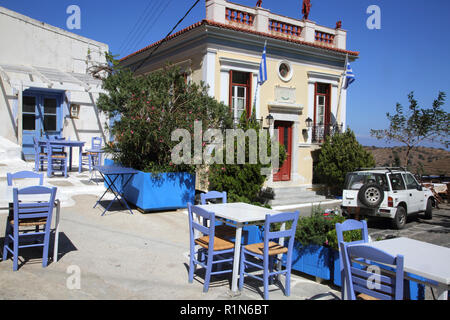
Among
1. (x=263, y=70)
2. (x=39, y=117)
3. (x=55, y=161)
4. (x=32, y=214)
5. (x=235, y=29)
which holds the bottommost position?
(x=32, y=214)

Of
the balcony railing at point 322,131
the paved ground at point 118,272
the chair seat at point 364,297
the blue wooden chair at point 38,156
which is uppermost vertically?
the balcony railing at point 322,131

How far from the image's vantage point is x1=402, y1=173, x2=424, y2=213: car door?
32.0 ft

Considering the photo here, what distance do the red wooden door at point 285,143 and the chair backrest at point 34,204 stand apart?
9.86 m

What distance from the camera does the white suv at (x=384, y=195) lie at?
9109 millimetres

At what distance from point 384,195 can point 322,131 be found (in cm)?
617

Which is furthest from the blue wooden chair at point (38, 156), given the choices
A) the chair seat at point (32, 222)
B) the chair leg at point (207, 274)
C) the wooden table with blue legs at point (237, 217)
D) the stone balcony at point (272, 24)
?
the chair leg at point (207, 274)

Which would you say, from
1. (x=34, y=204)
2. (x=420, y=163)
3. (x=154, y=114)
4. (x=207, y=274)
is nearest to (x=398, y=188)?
(x=154, y=114)

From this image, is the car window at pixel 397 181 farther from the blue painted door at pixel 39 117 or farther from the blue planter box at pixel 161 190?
the blue painted door at pixel 39 117

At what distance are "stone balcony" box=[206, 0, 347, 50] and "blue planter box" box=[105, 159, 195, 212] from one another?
19.6ft

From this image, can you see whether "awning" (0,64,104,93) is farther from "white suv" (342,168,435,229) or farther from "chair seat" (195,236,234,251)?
"chair seat" (195,236,234,251)

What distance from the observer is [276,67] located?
13.6m

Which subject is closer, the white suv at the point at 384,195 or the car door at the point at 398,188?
the white suv at the point at 384,195

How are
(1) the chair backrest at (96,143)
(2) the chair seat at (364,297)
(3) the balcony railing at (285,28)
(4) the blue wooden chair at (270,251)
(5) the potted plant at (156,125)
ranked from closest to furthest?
(2) the chair seat at (364,297) → (4) the blue wooden chair at (270,251) → (5) the potted plant at (156,125) → (3) the balcony railing at (285,28) → (1) the chair backrest at (96,143)

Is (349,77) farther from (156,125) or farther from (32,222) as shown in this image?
(32,222)
